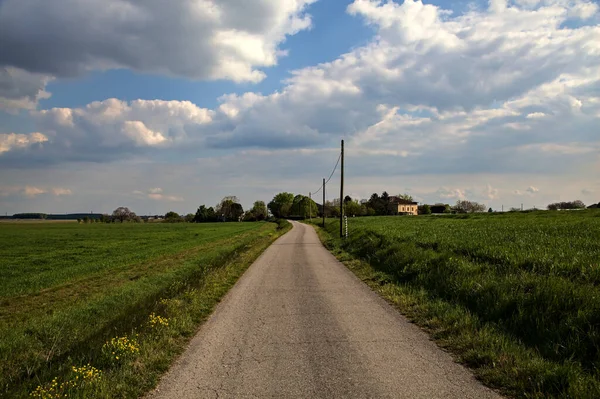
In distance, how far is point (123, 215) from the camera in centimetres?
15625

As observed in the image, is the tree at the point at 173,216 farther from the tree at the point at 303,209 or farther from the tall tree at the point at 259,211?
the tree at the point at 303,209

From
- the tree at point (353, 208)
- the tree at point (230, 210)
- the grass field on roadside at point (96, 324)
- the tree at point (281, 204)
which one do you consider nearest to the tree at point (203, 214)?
the tree at point (230, 210)

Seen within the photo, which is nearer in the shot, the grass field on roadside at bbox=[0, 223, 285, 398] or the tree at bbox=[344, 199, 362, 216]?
the grass field on roadside at bbox=[0, 223, 285, 398]

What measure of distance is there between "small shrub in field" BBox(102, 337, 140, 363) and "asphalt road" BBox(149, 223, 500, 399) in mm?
712

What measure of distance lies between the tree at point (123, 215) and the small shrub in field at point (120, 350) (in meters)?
161

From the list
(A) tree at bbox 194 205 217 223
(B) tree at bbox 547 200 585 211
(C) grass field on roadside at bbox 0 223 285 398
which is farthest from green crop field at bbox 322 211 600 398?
(A) tree at bbox 194 205 217 223

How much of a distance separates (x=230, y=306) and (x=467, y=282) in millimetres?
5606

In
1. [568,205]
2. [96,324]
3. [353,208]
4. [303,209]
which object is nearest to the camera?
[96,324]

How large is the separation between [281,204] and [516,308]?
164 metres

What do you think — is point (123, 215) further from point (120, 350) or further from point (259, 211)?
point (120, 350)

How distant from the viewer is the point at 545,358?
5609mm

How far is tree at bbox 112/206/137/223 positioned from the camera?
15485 centimetres

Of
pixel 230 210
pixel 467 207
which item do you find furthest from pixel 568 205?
pixel 230 210

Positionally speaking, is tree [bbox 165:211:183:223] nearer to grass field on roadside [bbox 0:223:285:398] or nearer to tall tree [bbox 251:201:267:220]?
tall tree [bbox 251:201:267:220]
